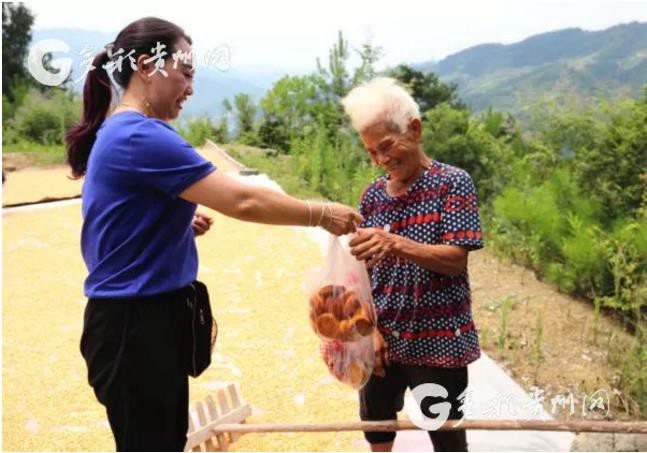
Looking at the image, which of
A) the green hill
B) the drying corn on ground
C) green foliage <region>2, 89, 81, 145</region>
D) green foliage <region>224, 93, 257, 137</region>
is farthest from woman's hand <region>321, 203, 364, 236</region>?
green foliage <region>2, 89, 81, 145</region>

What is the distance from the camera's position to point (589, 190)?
19.1ft

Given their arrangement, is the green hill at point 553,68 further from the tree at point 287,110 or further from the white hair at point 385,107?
the white hair at point 385,107

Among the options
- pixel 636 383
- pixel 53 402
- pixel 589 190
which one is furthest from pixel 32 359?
pixel 589 190

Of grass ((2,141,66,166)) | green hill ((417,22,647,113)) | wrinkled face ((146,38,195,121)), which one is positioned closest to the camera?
wrinkled face ((146,38,195,121))

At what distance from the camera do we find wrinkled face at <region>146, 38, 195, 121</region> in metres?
1.65

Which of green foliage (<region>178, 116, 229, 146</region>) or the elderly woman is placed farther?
green foliage (<region>178, 116, 229, 146</region>)

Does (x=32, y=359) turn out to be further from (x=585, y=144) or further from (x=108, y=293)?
(x=585, y=144)

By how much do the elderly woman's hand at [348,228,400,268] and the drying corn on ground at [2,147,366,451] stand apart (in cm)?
144

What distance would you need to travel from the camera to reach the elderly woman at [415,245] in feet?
5.98

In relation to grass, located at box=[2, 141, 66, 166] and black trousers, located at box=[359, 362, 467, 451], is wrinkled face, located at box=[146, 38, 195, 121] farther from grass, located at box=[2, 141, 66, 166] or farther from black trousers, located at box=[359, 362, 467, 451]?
grass, located at box=[2, 141, 66, 166]

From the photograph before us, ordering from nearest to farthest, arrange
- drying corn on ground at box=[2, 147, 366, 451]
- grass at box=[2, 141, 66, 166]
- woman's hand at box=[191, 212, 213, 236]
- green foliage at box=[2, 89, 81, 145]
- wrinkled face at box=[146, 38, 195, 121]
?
wrinkled face at box=[146, 38, 195, 121] < woman's hand at box=[191, 212, 213, 236] < drying corn on ground at box=[2, 147, 366, 451] < grass at box=[2, 141, 66, 166] < green foliage at box=[2, 89, 81, 145]

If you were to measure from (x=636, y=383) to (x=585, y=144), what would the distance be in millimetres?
3831

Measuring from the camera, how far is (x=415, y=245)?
1.80m

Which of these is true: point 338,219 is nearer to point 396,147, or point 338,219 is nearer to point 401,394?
point 396,147
